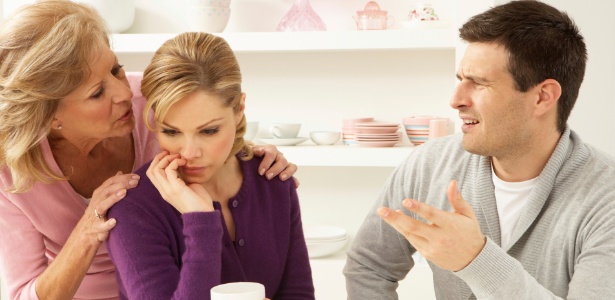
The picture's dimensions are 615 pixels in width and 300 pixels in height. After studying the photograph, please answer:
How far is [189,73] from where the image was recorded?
1490mm

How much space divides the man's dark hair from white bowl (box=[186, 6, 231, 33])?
1.78 metres

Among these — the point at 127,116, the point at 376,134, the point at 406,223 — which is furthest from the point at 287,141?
the point at 406,223

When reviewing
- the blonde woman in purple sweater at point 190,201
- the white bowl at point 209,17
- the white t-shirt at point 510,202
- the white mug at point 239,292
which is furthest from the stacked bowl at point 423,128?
the white mug at point 239,292

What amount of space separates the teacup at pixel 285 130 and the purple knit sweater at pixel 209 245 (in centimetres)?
156

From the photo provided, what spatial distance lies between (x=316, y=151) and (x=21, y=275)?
1.70 m

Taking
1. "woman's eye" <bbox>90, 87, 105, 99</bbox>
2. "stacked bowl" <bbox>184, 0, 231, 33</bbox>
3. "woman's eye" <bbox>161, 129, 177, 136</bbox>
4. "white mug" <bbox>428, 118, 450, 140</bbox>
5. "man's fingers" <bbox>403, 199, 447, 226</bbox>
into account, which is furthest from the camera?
"stacked bowl" <bbox>184, 0, 231, 33</bbox>

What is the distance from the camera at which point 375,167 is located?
3.51 metres

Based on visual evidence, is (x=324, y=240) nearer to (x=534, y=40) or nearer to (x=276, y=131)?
(x=276, y=131)

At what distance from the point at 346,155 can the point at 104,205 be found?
1.79 meters

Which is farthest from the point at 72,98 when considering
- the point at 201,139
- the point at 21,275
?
the point at 21,275

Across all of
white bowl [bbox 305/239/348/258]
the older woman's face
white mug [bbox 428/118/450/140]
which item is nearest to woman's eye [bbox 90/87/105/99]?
the older woman's face

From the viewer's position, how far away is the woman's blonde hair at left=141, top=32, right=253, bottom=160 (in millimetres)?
1472

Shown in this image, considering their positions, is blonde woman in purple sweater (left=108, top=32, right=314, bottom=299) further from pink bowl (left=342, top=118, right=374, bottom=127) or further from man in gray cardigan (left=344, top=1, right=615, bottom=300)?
pink bowl (left=342, top=118, right=374, bottom=127)

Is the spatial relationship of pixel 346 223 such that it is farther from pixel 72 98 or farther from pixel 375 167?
pixel 72 98
